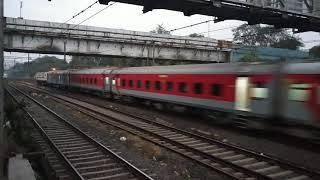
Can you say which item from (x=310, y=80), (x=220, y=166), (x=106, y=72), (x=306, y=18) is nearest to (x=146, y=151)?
(x=220, y=166)

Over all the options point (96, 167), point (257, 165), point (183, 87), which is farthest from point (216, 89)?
point (96, 167)

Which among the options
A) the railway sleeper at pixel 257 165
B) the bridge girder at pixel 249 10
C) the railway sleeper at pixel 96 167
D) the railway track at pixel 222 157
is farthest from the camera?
the bridge girder at pixel 249 10

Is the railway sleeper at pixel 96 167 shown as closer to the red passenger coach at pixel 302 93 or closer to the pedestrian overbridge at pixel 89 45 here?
the red passenger coach at pixel 302 93

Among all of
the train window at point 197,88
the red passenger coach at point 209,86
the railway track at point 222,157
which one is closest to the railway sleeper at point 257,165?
the railway track at point 222,157

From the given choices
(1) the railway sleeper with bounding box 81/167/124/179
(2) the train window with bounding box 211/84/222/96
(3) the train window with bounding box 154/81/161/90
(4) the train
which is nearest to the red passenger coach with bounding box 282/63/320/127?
(4) the train

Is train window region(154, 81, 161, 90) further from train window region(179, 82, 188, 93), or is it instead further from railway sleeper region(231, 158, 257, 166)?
railway sleeper region(231, 158, 257, 166)

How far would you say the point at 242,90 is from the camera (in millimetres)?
16688

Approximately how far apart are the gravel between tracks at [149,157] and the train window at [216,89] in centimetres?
474

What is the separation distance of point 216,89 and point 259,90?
319 cm

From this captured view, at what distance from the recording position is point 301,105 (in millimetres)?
13695

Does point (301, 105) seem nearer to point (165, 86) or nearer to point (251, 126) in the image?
point (251, 126)

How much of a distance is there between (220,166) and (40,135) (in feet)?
28.6

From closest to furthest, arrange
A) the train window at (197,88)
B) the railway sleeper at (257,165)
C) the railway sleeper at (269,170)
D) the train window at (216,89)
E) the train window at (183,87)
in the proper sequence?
the railway sleeper at (269,170)
the railway sleeper at (257,165)
the train window at (216,89)
the train window at (197,88)
the train window at (183,87)

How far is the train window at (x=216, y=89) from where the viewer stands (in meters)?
18.2
